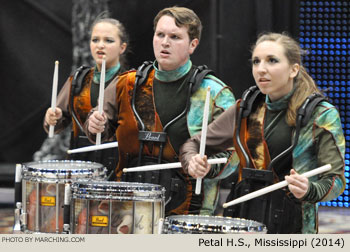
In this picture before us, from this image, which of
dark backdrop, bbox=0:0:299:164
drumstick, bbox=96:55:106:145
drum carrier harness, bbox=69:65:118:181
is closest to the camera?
drumstick, bbox=96:55:106:145

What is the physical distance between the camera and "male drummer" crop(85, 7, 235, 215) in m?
4.06

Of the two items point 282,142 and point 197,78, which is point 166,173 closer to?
point 197,78

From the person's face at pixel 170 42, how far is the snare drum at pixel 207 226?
1259 mm

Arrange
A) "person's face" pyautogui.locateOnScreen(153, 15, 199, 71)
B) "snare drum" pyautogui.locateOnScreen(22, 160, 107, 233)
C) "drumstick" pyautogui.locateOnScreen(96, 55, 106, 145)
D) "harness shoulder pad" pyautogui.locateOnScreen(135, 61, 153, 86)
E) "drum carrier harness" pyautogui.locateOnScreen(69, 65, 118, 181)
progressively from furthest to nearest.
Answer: "drum carrier harness" pyautogui.locateOnScreen(69, 65, 118, 181) → "harness shoulder pad" pyautogui.locateOnScreen(135, 61, 153, 86) → "person's face" pyautogui.locateOnScreen(153, 15, 199, 71) → "drumstick" pyautogui.locateOnScreen(96, 55, 106, 145) → "snare drum" pyautogui.locateOnScreen(22, 160, 107, 233)

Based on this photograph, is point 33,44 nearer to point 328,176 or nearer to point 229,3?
point 229,3

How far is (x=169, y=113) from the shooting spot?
4141 mm

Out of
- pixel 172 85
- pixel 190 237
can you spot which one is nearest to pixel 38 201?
pixel 172 85

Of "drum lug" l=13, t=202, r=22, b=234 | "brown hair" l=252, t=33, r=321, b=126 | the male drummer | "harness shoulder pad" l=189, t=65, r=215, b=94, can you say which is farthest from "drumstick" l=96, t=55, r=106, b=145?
"brown hair" l=252, t=33, r=321, b=126

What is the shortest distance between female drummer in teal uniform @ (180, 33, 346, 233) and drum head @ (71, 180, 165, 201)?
0.23 m

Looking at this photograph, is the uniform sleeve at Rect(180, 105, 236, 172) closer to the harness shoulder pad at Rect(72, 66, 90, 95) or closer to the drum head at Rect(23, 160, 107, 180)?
the drum head at Rect(23, 160, 107, 180)

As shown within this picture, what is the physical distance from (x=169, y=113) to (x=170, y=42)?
352 millimetres

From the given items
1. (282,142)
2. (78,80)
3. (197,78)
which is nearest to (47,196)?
(197,78)

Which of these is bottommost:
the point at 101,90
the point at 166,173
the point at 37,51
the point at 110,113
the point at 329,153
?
the point at 166,173

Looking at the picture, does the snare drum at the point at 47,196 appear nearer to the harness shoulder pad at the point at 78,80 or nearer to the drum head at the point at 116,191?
the drum head at the point at 116,191
